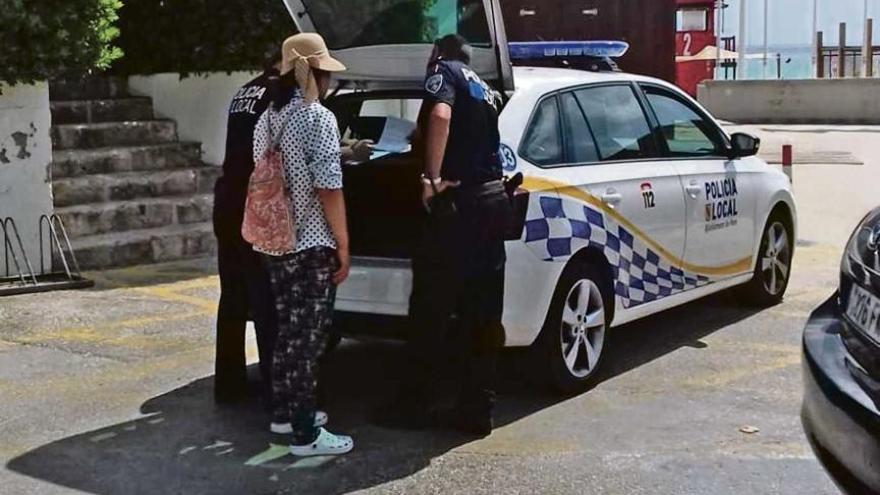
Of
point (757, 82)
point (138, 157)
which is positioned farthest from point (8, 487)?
point (757, 82)

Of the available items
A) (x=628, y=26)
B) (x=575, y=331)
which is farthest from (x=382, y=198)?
(x=628, y=26)

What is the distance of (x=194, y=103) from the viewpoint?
432 inches

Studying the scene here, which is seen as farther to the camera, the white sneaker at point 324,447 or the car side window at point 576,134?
the car side window at point 576,134

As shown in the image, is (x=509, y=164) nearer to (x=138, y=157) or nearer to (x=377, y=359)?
(x=377, y=359)

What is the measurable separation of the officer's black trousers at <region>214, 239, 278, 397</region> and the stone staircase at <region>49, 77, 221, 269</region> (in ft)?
12.1

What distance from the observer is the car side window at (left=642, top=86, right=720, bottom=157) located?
6766 mm

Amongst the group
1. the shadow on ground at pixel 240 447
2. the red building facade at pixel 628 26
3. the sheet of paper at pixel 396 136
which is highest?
the red building facade at pixel 628 26

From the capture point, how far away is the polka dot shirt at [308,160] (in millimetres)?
4703

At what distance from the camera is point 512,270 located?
5328 millimetres

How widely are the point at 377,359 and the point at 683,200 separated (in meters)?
1.91

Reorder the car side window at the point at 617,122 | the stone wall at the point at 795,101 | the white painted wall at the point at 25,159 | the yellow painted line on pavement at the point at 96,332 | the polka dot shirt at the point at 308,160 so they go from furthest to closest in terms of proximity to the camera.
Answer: the stone wall at the point at 795,101 < the white painted wall at the point at 25,159 < the yellow painted line on pavement at the point at 96,332 < the car side window at the point at 617,122 < the polka dot shirt at the point at 308,160

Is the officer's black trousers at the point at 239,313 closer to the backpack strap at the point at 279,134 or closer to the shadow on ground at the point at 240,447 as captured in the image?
the shadow on ground at the point at 240,447

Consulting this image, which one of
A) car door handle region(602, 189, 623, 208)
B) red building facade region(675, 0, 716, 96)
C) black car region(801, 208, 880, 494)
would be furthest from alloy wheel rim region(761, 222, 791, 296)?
red building facade region(675, 0, 716, 96)

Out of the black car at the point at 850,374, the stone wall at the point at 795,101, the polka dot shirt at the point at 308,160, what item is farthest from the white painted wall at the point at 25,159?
the stone wall at the point at 795,101
